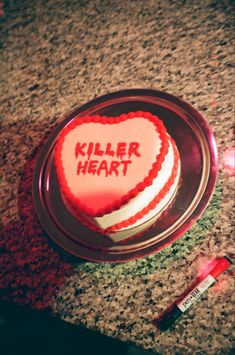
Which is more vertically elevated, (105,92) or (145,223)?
(105,92)

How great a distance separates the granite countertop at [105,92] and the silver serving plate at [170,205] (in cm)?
8

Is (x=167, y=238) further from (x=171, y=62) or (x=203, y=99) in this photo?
(x=171, y=62)

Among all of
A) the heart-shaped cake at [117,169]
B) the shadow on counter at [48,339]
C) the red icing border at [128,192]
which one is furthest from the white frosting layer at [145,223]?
the shadow on counter at [48,339]

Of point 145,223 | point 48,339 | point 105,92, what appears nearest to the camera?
point 48,339

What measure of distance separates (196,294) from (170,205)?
22cm

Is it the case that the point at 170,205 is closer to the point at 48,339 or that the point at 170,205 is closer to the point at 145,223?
the point at 145,223

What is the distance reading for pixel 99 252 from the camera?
2.32 feet

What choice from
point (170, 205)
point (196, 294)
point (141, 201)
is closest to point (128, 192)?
point (141, 201)

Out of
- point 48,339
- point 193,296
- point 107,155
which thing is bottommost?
point 193,296

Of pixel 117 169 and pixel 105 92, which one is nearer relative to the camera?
pixel 117 169

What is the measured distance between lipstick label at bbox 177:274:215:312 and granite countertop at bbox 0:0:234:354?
0.02 meters

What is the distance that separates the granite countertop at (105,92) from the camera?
0.71 m

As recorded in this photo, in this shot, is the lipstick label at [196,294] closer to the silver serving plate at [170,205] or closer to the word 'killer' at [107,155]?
the silver serving plate at [170,205]

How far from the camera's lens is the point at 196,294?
683mm
